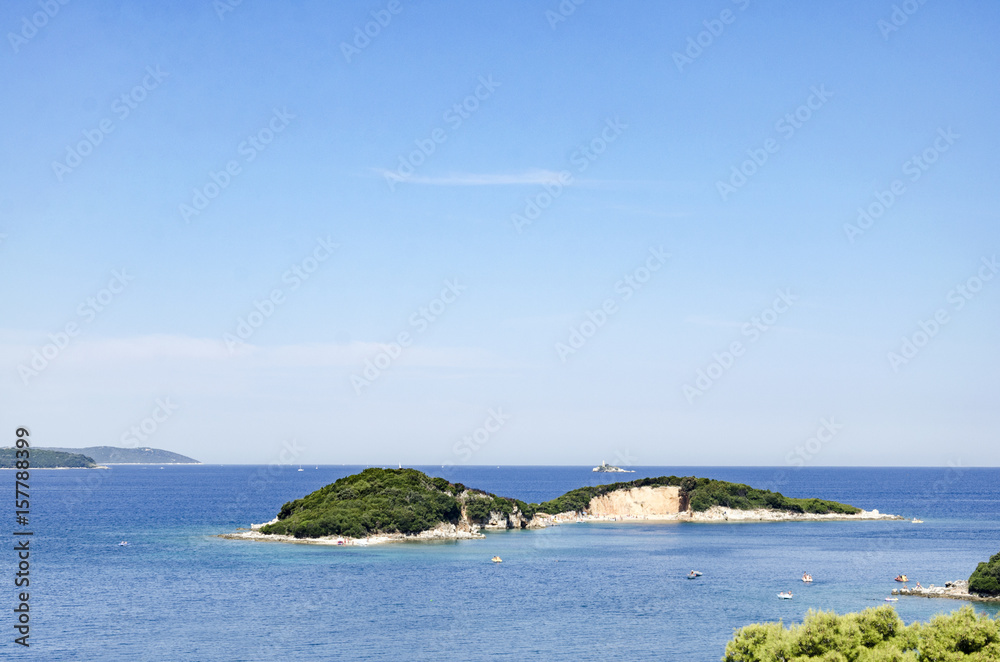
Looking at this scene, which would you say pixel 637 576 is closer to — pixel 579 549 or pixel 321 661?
pixel 579 549

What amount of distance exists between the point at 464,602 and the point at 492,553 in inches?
1364

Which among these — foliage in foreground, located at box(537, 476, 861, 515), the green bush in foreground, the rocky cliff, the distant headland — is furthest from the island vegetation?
the rocky cliff

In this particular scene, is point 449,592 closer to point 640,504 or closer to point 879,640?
point 879,640

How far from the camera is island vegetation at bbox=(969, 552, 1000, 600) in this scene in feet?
265

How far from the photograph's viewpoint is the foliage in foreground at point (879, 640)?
40594mm

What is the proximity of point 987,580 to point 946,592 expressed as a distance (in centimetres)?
421

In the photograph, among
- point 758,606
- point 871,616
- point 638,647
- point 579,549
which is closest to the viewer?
point 871,616

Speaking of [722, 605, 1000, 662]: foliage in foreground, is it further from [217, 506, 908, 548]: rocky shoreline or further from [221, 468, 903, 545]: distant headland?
[221, 468, 903, 545]: distant headland

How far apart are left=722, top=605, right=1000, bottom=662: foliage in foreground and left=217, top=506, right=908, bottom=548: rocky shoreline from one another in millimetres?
84040

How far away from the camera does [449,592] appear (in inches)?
3287

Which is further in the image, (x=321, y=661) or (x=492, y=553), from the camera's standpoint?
(x=492, y=553)

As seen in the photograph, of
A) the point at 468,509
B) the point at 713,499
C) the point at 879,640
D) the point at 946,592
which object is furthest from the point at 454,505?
the point at 879,640

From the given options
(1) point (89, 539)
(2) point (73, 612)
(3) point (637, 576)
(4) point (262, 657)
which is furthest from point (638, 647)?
(1) point (89, 539)

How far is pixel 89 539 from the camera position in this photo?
127 m
